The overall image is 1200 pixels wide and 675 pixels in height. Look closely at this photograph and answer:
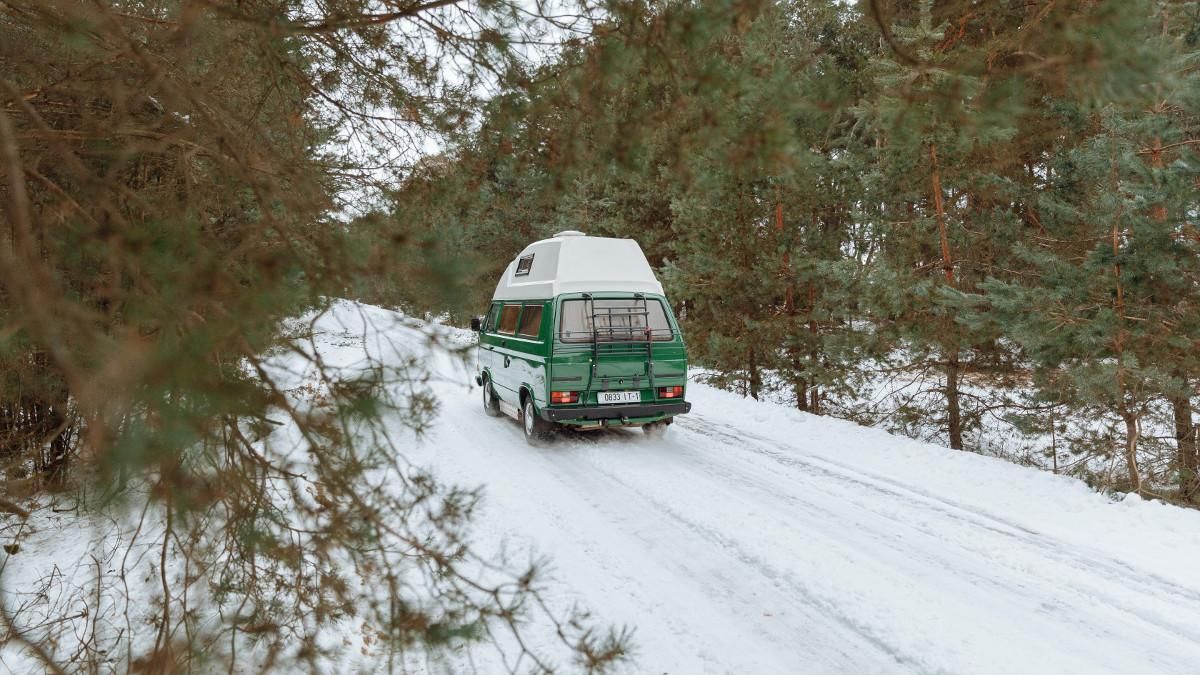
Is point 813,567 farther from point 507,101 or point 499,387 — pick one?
point 499,387

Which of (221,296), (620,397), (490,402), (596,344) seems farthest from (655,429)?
(221,296)

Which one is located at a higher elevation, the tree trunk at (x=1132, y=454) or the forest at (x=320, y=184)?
the forest at (x=320, y=184)

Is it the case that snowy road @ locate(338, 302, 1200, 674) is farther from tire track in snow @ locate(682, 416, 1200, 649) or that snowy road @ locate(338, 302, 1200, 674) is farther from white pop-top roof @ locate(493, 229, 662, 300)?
→ white pop-top roof @ locate(493, 229, 662, 300)

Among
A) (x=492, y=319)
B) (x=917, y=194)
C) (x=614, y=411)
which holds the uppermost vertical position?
(x=917, y=194)

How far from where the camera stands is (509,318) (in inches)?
445

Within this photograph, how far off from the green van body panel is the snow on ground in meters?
0.60

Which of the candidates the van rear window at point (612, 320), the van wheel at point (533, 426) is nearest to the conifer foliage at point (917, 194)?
the van rear window at point (612, 320)

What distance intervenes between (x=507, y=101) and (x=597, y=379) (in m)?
6.15

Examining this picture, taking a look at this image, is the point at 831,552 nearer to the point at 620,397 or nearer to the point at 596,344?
the point at 620,397

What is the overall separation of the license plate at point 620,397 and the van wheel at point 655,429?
95 cm

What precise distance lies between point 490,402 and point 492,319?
1.45 metres

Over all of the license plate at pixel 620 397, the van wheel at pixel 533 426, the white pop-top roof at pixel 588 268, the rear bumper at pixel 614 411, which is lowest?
the van wheel at pixel 533 426

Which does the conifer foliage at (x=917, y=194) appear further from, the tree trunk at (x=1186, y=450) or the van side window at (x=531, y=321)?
the van side window at (x=531, y=321)

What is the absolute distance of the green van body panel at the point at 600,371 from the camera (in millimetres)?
9289
